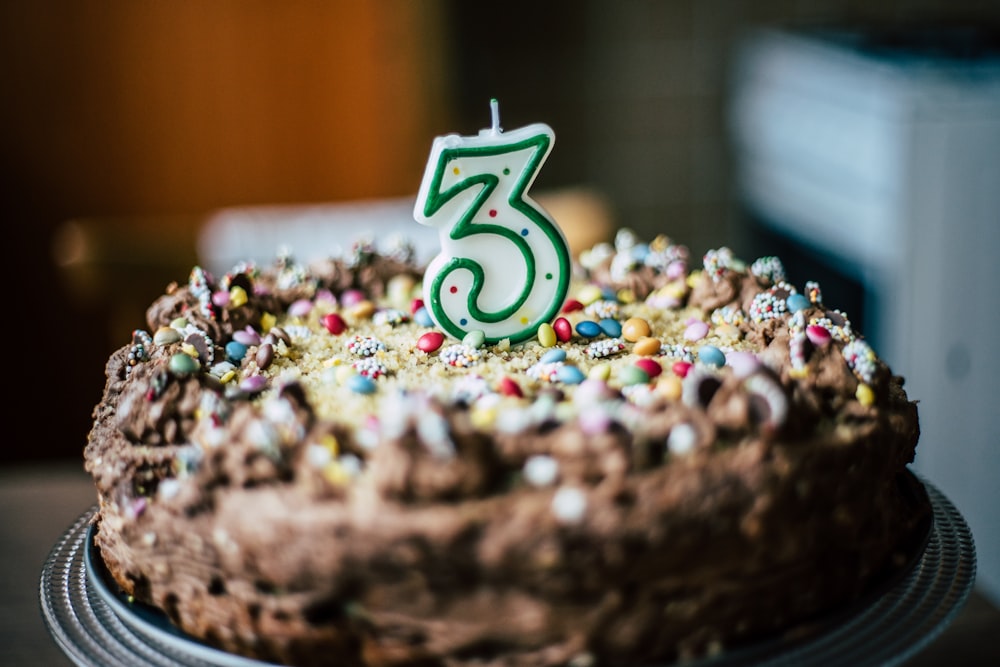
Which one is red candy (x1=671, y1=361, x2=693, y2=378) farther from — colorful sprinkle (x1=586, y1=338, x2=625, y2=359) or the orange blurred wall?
the orange blurred wall

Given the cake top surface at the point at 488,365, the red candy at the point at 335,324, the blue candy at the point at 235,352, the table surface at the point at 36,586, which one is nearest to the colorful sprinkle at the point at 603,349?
the cake top surface at the point at 488,365

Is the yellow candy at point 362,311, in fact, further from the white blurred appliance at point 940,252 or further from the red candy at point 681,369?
the white blurred appliance at point 940,252

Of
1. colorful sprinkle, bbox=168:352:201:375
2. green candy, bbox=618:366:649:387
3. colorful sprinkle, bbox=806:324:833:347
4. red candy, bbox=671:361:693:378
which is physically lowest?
red candy, bbox=671:361:693:378

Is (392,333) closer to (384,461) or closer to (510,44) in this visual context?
(384,461)

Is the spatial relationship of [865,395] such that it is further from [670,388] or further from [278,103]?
[278,103]

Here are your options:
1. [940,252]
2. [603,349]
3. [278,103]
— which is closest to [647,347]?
[603,349]

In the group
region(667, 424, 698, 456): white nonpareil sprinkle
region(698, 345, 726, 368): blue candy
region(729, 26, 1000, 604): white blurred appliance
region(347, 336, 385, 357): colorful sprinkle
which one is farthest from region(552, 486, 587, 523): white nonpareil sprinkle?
region(729, 26, 1000, 604): white blurred appliance

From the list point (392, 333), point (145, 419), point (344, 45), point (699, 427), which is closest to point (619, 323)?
point (392, 333)
